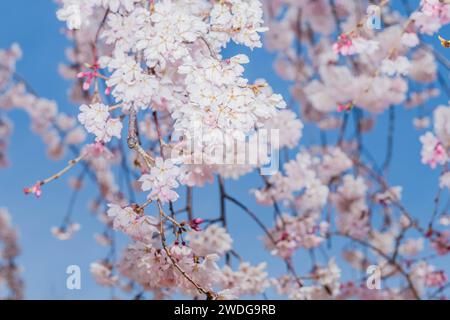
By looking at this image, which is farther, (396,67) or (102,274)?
(102,274)

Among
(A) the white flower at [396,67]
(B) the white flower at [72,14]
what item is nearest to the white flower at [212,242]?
(A) the white flower at [396,67]

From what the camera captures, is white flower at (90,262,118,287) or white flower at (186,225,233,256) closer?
white flower at (186,225,233,256)

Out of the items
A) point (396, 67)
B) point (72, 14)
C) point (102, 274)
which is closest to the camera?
point (72, 14)

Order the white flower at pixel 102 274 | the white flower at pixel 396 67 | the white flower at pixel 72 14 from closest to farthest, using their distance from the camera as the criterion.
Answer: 1. the white flower at pixel 72 14
2. the white flower at pixel 396 67
3. the white flower at pixel 102 274

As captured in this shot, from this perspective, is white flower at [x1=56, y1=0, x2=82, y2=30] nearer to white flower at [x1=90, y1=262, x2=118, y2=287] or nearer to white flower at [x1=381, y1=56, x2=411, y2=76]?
white flower at [x1=381, y1=56, x2=411, y2=76]

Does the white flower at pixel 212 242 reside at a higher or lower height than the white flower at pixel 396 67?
lower

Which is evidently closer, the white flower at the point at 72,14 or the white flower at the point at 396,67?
the white flower at the point at 72,14

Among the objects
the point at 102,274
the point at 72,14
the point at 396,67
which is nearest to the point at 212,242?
the point at 102,274

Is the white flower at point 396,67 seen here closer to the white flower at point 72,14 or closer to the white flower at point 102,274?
the white flower at point 72,14

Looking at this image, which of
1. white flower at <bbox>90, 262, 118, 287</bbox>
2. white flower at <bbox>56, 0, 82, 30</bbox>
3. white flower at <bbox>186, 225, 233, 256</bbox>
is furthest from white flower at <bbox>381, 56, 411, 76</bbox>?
white flower at <bbox>90, 262, 118, 287</bbox>

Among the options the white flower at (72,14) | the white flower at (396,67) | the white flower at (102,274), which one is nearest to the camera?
the white flower at (72,14)

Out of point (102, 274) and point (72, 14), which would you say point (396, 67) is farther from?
point (102, 274)
